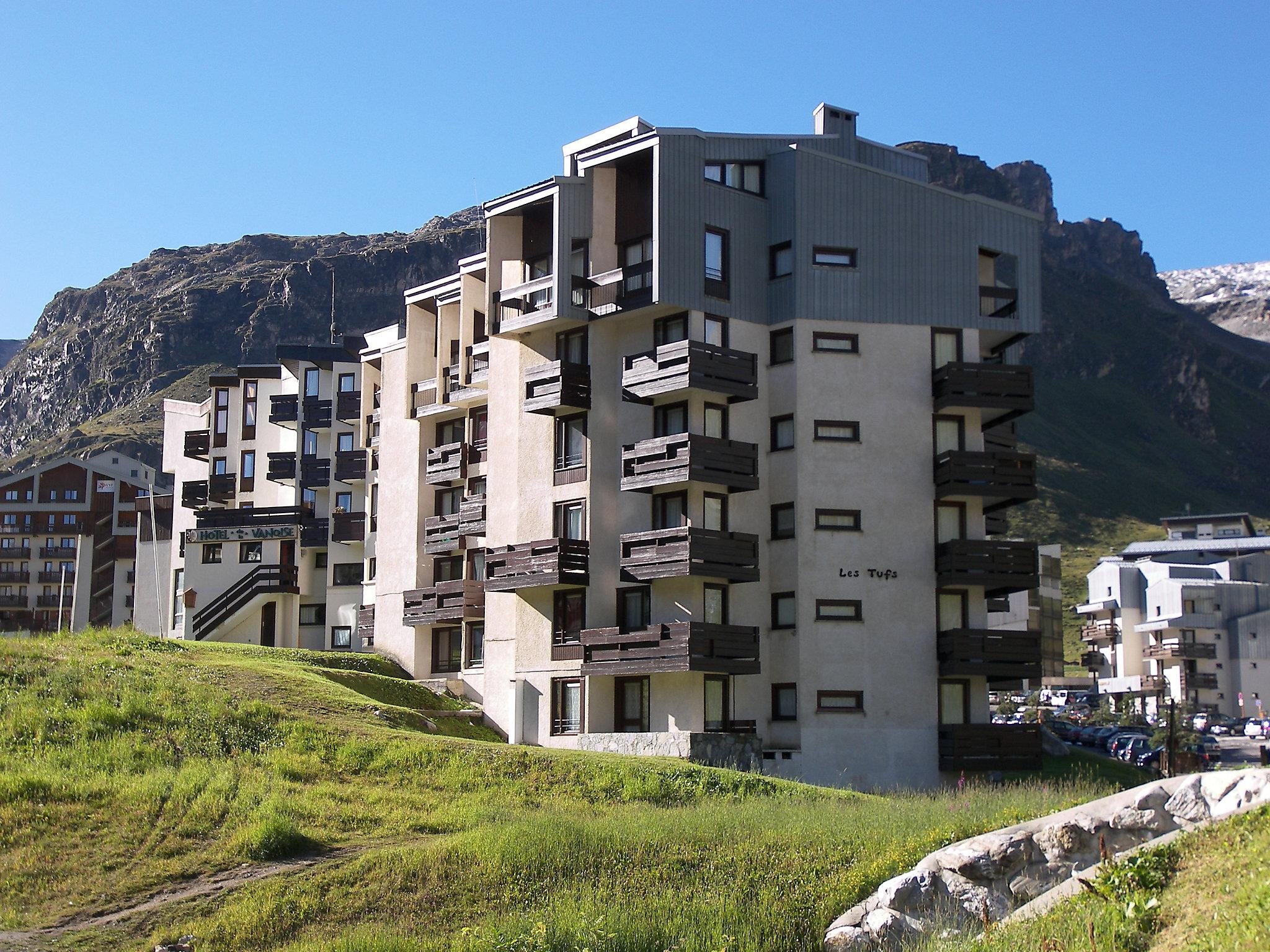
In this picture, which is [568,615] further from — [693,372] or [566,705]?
[693,372]

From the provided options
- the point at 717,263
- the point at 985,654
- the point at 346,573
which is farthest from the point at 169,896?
the point at 346,573

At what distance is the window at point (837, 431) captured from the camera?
2036 inches

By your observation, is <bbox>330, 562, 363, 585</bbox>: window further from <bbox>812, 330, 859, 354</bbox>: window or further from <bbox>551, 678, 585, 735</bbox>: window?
<bbox>812, 330, 859, 354</bbox>: window

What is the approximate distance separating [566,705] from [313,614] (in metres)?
37.8

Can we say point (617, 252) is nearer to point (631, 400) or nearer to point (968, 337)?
point (631, 400)

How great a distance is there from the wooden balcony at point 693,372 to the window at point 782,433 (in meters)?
2.10

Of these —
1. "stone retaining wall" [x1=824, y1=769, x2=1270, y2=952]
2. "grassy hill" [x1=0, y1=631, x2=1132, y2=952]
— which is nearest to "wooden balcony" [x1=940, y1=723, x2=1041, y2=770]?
"grassy hill" [x1=0, y1=631, x2=1132, y2=952]

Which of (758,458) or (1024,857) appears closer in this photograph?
(1024,857)

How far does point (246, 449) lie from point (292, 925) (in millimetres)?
70112

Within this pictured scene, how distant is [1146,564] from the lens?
135 meters

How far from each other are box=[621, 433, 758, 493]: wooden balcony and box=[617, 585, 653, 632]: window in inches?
141

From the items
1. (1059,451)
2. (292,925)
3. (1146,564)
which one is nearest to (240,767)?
(292,925)

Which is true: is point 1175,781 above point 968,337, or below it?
below

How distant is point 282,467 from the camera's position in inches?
3425
